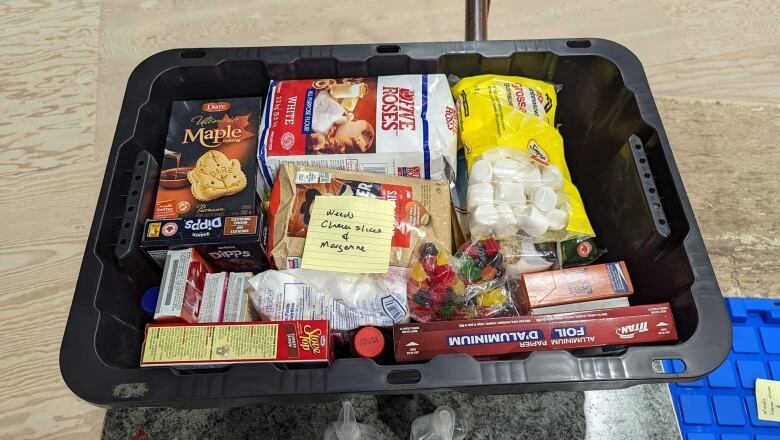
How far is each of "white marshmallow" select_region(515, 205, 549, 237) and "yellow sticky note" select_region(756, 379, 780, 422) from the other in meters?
0.46

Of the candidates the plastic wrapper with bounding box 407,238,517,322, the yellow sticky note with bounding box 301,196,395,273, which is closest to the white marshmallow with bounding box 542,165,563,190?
the plastic wrapper with bounding box 407,238,517,322

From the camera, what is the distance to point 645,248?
0.70 meters

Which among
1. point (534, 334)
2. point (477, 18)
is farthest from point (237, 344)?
point (477, 18)

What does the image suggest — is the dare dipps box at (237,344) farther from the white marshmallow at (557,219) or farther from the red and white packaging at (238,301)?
the white marshmallow at (557,219)

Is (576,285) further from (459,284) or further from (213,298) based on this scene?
(213,298)

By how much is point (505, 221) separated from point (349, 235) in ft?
0.71

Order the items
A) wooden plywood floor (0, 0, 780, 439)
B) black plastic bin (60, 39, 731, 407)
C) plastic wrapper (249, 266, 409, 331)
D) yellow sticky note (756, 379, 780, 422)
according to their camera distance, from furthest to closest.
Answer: wooden plywood floor (0, 0, 780, 439) → yellow sticky note (756, 379, 780, 422) → plastic wrapper (249, 266, 409, 331) → black plastic bin (60, 39, 731, 407)

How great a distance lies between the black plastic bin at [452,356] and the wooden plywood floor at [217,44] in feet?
1.18

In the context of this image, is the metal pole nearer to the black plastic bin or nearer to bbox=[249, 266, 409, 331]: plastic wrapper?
the black plastic bin

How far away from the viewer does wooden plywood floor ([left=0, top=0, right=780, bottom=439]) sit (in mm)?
977

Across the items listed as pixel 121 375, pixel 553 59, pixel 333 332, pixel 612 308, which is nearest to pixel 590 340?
pixel 612 308

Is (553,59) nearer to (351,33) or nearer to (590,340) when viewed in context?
(590,340)

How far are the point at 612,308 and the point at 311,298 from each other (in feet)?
1.24

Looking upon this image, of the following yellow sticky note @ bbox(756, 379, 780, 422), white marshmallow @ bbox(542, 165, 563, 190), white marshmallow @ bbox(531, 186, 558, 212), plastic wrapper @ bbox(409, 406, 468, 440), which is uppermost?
white marshmallow @ bbox(542, 165, 563, 190)
